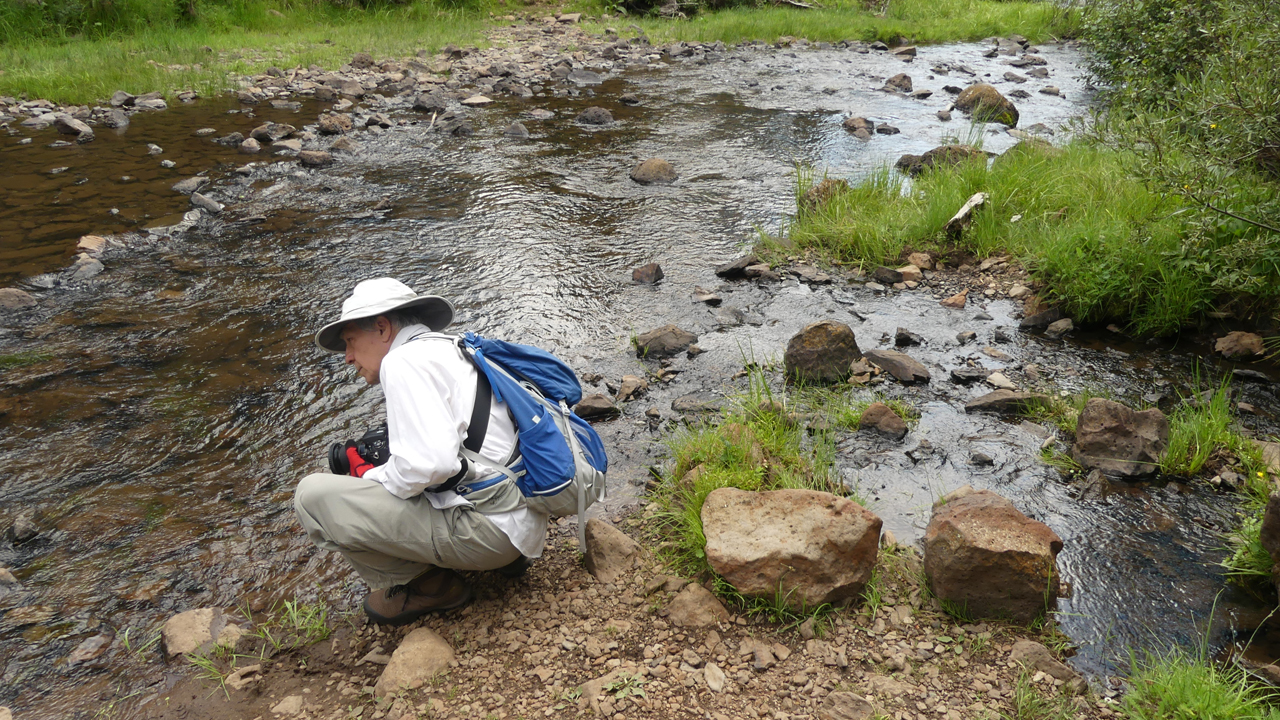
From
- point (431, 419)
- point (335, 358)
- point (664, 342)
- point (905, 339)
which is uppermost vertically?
point (431, 419)

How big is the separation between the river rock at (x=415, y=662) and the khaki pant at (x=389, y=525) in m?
0.30

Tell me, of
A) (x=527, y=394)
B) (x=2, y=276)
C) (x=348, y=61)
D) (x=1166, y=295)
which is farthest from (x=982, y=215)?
(x=348, y=61)

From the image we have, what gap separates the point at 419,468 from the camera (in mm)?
2959

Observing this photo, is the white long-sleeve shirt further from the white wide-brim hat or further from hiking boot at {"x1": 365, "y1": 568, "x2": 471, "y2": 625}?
hiking boot at {"x1": 365, "y1": 568, "x2": 471, "y2": 625}

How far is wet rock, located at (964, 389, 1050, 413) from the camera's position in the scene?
4.89 metres

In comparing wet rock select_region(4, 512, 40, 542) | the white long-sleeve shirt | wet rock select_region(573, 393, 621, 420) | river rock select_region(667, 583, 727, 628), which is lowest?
wet rock select_region(4, 512, 40, 542)

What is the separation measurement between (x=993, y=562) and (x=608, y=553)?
5.32 ft

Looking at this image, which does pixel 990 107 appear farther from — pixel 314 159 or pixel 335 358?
pixel 335 358

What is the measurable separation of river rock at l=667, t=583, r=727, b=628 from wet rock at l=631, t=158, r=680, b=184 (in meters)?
6.86

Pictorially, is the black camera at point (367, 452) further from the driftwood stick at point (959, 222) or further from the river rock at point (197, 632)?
the driftwood stick at point (959, 222)

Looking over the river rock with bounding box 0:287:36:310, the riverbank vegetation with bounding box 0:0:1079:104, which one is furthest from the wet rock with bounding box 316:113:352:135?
the river rock with bounding box 0:287:36:310

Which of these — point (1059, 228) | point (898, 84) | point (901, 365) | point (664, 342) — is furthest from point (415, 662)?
point (898, 84)

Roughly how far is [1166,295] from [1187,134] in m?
1.07

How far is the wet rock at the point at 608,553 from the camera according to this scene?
3695 mm
